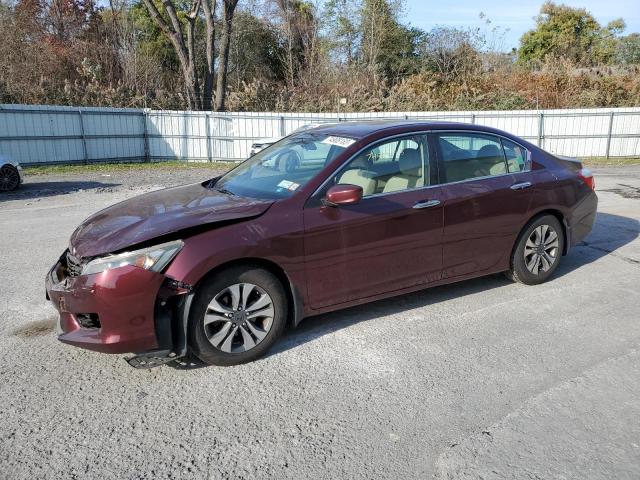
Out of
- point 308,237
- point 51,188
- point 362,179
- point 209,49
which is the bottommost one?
point 51,188

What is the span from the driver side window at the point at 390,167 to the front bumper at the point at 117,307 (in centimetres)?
166

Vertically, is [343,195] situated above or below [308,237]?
above

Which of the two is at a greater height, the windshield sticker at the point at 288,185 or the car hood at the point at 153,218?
the windshield sticker at the point at 288,185

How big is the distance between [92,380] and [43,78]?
21.8m

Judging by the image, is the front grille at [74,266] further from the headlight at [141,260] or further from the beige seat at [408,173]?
the beige seat at [408,173]

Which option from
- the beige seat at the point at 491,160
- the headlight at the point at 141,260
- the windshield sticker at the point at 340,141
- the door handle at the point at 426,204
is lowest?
the headlight at the point at 141,260

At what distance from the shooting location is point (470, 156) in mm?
5090

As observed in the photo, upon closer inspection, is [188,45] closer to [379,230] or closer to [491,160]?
[491,160]

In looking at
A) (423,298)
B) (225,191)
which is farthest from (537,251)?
(225,191)

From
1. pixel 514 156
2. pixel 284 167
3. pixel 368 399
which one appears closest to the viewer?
pixel 368 399

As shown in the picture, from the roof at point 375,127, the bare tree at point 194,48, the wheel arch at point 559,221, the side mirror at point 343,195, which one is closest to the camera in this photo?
the side mirror at point 343,195

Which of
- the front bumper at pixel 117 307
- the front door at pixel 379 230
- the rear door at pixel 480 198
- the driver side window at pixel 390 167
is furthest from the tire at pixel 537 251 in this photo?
the front bumper at pixel 117 307

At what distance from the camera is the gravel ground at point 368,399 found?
112 inches

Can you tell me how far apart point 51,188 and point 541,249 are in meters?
12.0
